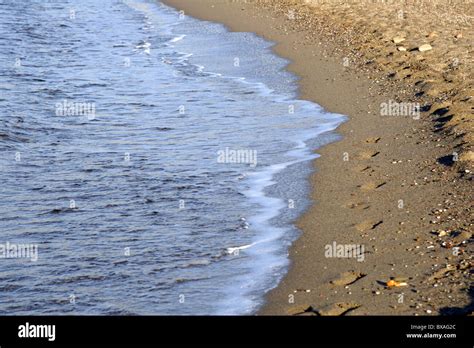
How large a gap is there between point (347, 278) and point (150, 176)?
13.6 ft

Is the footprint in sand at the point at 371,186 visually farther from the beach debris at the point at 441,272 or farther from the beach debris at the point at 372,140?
the beach debris at the point at 441,272

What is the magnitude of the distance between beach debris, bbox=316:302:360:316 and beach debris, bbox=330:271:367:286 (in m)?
0.53

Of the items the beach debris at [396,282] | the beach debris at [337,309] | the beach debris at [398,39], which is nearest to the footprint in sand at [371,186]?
the beach debris at [396,282]

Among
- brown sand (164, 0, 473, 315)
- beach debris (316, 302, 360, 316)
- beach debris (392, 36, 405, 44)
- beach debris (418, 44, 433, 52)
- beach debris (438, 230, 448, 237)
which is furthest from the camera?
beach debris (392, 36, 405, 44)

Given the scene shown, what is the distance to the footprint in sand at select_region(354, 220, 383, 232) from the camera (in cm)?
887

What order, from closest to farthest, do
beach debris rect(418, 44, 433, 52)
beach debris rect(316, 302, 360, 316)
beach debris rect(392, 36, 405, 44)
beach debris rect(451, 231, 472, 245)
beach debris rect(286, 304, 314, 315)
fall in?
beach debris rect(316, 302, 360, 316)
beach debris rect(286, 304, 314, 315)
beach debris rect(451, 231, 472, 245)
beach debris rect(418, 44, 433, 52)
beach debris rect(392, 36, 405, 44)

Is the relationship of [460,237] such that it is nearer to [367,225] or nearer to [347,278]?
[367,225]

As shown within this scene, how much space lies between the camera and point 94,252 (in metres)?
8.45

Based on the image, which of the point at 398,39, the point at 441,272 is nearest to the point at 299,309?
the point at 441,272

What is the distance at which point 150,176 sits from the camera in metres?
11.0

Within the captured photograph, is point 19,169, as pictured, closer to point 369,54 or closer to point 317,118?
point 317,118

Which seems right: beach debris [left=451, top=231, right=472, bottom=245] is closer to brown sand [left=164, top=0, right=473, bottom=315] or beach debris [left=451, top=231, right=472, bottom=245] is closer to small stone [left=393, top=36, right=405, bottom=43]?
brown sand [left=164, top=0, right=473, bottom=315]

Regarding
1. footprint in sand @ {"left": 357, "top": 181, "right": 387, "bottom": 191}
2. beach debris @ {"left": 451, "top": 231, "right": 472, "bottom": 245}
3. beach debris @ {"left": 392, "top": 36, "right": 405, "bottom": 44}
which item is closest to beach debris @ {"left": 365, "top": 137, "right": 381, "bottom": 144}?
footprint in sand @ {"left": 357, "top": 181, "right": 387, "bottom": 191}

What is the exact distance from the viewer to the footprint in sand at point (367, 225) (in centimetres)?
887
